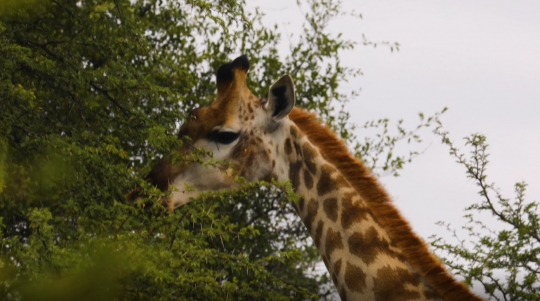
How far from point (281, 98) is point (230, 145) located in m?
0.56

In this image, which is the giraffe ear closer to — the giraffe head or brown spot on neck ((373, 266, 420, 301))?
the giraffe head

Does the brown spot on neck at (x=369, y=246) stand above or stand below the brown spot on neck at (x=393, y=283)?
above

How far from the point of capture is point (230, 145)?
244 inches

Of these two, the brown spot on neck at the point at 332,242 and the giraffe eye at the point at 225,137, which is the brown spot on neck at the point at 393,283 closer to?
the brown spot on neck at the point at 332,242

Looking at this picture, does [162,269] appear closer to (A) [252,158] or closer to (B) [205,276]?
(B) [205,276]

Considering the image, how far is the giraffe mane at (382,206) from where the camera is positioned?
506cm

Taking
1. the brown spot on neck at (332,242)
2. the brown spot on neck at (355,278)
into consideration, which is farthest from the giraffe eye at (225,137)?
the brown spot on neck at (355,278)

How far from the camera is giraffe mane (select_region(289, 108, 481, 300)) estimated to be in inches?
199

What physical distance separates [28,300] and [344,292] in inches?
131

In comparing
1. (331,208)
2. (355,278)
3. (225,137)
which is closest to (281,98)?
(225,137)

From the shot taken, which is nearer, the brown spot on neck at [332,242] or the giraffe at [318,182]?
Answer: the giraffe at [318,182]

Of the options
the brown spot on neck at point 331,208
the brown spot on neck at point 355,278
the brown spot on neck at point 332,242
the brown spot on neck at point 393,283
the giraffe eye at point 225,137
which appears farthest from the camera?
the giraffe eye at point 225,137

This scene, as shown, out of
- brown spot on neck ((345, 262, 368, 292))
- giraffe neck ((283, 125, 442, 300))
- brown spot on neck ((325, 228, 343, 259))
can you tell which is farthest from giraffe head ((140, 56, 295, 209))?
brown spot on neck ((345, 262, 368, 292))

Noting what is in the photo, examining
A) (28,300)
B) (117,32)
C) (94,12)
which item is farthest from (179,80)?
(28,300)
